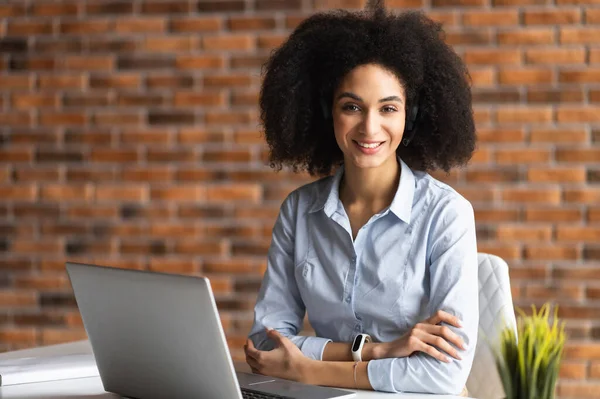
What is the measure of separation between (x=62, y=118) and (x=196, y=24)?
0.71m

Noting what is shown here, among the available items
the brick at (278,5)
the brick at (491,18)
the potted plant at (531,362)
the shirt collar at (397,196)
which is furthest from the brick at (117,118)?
the potted plant at (531,362)

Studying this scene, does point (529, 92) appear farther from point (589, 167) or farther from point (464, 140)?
point (464, 140)

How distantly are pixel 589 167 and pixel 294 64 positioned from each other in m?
1.47

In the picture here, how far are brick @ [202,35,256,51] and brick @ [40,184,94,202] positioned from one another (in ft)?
2.59

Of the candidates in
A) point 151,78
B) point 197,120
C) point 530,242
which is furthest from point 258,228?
point 530,242

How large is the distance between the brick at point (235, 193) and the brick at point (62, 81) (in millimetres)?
732

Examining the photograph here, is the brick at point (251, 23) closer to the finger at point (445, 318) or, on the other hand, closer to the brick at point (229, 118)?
the brick at point (229, 118)

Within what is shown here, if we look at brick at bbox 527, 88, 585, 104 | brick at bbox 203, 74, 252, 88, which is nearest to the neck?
brick at bbox 527, 88, 585, 104

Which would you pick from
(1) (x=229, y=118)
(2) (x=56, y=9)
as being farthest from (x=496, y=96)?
(2) (x=56, y=9)

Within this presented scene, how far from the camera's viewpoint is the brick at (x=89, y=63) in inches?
141

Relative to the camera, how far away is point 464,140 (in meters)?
2.27

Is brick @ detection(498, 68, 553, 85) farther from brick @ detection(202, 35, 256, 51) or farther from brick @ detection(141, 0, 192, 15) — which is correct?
brick @ detection(141, 0, 192, 15)

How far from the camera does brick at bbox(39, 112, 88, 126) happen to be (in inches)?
142

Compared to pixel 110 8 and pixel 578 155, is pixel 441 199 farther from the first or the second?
pixel 110 8
